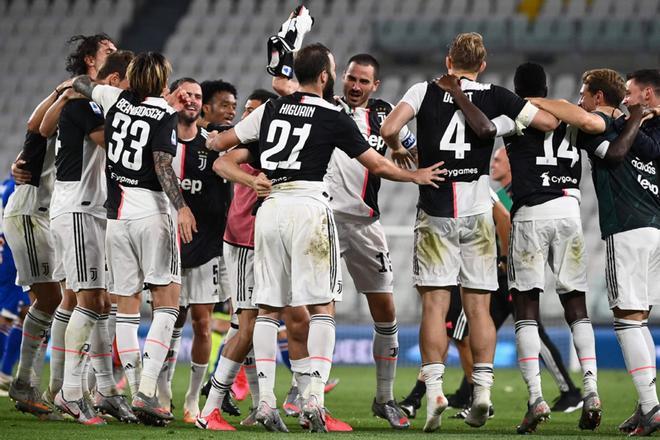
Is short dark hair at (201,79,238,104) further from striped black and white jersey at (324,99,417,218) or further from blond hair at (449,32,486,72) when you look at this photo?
blond hair at (449,32,486,72)

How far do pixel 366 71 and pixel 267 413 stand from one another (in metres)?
2.83

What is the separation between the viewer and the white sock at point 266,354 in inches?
280

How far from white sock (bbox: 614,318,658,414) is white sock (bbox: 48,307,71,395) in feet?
13.2

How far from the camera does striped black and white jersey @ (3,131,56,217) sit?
28.1 feet

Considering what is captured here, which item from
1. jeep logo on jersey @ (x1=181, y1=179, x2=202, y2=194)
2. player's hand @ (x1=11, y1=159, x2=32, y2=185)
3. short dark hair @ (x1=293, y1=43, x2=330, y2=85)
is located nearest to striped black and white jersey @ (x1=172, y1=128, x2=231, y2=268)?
jeep logo on jersey @ (x1=181, y1=179, x2=202, y2=194)

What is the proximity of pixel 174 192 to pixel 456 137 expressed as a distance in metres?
1.94

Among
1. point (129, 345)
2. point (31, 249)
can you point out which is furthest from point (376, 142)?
point (31, 249)

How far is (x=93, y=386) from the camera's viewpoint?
914 centimetres

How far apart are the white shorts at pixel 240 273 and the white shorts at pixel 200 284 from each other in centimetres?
43

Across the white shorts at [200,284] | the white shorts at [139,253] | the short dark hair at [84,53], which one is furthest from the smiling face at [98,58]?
the white shorts at [200,284]

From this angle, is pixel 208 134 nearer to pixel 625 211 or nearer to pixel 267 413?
pixel 267 413

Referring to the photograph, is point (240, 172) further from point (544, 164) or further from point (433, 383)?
point (544, 164)

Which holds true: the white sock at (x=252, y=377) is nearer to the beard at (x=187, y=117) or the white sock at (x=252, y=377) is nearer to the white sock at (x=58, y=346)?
the white sock at (x=58, y=346)

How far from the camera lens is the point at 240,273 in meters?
8.16
